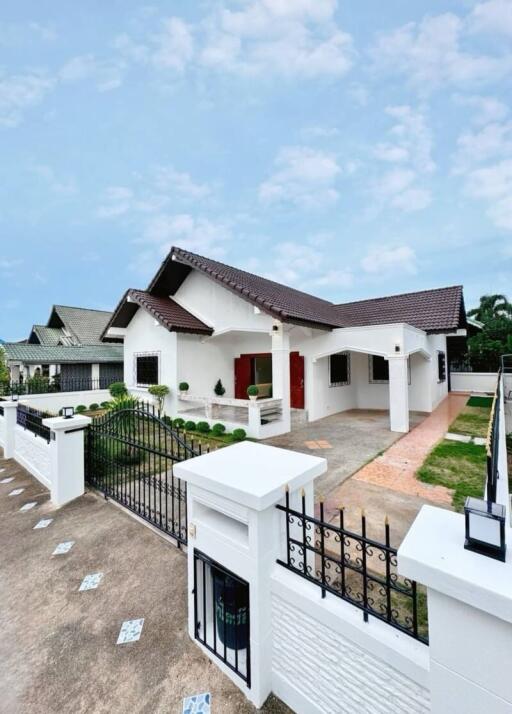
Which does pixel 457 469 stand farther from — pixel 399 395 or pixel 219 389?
pixel 219 389

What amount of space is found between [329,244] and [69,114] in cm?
2168

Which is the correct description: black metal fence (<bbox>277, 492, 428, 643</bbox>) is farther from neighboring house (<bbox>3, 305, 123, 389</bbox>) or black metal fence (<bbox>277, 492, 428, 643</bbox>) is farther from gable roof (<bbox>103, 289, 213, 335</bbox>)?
neighboring house (<bbox>3, 305, 123, 389</bbox>)

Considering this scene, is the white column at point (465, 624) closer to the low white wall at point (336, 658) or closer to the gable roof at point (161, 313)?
the low white wall at point (336, 658)

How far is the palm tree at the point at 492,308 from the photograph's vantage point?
2114 centimetres

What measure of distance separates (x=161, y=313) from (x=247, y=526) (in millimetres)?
9223

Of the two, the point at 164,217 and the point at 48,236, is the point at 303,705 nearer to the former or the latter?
the point at 164,217

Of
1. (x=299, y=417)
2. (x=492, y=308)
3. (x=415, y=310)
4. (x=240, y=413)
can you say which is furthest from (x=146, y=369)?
(x=492, y=308)

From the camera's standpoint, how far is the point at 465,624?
3.76ft

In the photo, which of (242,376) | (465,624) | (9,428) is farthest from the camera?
(242,376)

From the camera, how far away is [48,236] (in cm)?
5059

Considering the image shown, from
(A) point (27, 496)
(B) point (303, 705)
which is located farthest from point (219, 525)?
(A) point (27, 496)

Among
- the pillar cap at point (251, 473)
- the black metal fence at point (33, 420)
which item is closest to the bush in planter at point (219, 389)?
the black metal fence at point (33, 420)

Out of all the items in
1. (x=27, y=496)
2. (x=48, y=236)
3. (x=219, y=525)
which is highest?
(x=48, y=236)

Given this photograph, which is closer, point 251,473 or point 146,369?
point 251,473
